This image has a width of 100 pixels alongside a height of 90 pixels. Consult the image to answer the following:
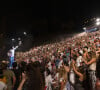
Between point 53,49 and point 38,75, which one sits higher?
point 53,49

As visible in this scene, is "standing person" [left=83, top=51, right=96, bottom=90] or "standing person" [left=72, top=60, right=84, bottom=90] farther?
"standing person" [left=83, top=51, right=96, bottom=90]

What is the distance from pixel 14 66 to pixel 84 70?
7.66 ft

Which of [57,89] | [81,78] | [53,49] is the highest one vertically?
[53,49]

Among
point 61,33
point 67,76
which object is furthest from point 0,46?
point 67,76

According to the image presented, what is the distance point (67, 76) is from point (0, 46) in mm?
17295

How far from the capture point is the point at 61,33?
10.6m

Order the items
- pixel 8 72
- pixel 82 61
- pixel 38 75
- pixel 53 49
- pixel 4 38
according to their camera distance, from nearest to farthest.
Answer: pixel 38 75
pixel 8 72
pixel 82 61
pixel 53 49
pixel 4 38

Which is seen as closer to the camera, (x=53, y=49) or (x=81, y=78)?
(x=81, y=78)

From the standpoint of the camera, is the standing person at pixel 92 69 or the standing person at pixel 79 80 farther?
the standing person at pixel 92 69

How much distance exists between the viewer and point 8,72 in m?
4.35

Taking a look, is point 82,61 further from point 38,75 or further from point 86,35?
point 86,35

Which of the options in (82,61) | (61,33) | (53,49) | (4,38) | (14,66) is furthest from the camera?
(4,38)

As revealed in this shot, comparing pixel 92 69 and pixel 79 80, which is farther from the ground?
pixel 92 69

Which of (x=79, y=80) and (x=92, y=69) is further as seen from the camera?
(x=92, y=69)
